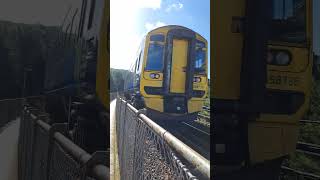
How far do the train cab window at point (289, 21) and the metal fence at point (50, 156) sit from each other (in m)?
0.66

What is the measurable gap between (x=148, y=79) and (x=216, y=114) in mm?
228

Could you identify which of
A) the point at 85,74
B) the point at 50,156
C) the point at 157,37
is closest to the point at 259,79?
the point at 157,37

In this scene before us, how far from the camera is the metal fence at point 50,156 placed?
4.96ft

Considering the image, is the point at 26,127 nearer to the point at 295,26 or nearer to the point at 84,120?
the point at 84,120

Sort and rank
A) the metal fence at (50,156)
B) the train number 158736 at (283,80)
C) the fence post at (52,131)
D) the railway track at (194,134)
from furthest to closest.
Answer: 1. the fence post at (52,131)
2. the metal fence at (50,156)
3. the train number 158736 at (283,80)
4. the railway track at (194,134)

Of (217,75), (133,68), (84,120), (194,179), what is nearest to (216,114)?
(217,75)

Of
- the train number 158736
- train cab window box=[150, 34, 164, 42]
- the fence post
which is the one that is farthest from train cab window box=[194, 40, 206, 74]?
the fence post

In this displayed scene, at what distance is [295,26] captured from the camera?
1.45 meters

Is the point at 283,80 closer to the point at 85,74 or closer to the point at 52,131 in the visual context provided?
the point at 85,74

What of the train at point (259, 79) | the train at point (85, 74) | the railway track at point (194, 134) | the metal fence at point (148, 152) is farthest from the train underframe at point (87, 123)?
the train at point (259, 79)

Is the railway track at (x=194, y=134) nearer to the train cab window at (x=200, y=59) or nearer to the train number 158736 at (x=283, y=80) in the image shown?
the train cab window at (x=200, y=59)

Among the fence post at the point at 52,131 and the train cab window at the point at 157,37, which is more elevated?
the train cab window at the point at 157,37

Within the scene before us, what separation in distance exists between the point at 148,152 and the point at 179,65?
386 mm

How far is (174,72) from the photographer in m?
1.22
